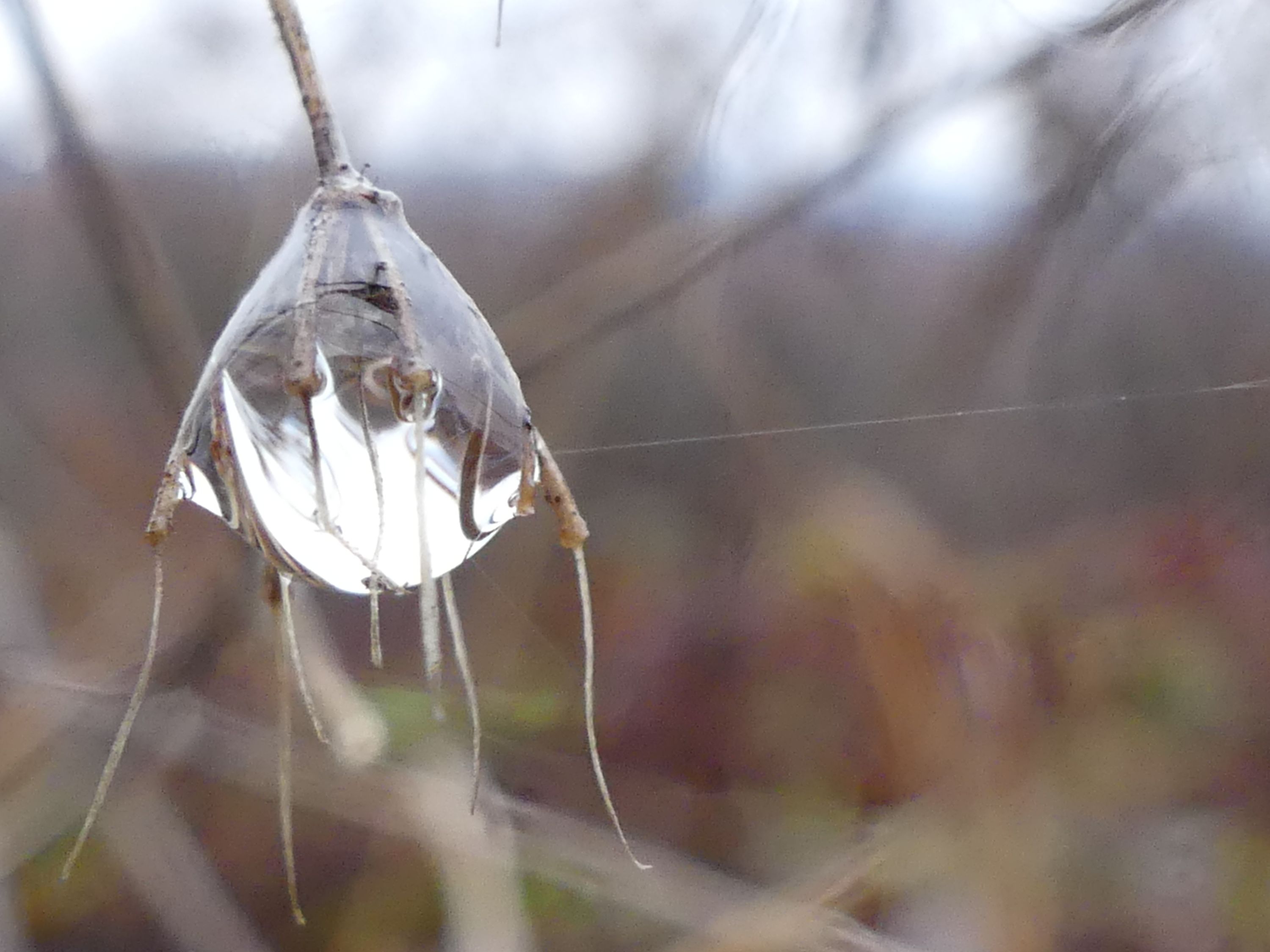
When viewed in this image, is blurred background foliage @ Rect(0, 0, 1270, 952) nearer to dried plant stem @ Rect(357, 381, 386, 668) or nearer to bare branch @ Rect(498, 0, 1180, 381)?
bare branch @ Rect(498, 0, 1180, 381)

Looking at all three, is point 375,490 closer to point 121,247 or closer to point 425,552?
point 425,552

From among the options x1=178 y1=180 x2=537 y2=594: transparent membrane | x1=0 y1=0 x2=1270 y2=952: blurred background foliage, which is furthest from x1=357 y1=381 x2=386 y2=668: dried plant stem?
x1=0 y1=0 x2=1270 y2=952: blurred background foliage

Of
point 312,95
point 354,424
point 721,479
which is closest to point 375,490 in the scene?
point 354,424

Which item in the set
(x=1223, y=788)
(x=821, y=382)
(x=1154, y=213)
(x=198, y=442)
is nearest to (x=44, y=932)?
(x=198, y=442)

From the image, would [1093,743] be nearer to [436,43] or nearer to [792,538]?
[792,538]

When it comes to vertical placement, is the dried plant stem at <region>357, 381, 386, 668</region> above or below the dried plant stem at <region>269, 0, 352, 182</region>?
below
